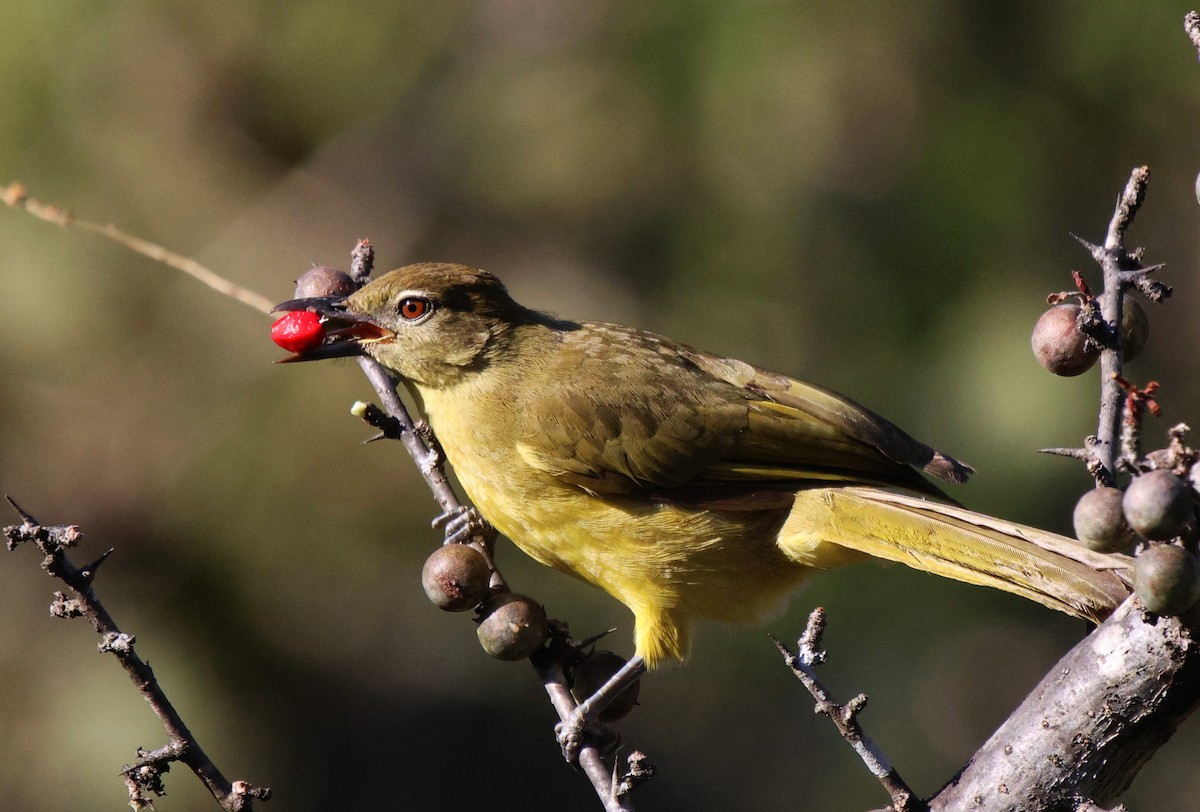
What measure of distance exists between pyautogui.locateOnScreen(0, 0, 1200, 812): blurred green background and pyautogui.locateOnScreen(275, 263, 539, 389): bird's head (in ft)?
4.88

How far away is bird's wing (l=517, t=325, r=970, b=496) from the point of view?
402cm

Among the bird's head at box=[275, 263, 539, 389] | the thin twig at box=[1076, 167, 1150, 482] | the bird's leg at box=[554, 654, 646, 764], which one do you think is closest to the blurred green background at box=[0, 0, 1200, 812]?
the bird's head at box=[275, 263, 539, 389]

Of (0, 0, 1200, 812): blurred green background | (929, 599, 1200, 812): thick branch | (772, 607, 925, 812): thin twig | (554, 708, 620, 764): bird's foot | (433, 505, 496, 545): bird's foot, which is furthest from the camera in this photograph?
(0, 0, 1200, 812): blurred green background

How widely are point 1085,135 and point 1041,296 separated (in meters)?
0.91

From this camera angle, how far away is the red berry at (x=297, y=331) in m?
3.84

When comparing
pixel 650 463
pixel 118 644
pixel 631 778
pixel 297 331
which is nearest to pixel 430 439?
pixel 297 331

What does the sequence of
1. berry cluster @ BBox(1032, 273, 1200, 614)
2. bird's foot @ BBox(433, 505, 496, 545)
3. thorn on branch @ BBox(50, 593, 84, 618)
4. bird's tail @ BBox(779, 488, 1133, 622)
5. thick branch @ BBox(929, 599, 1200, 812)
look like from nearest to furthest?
berry cluster @ BBox(1032, 273, 1200, 614) → thick branch @ BBox(929, 599, 1200, 812) → thorn on branch @ BBox(50, 593, 84, 618) → bird's tail @ BBox(779, 488, 1133, 622) → bird's foot @ BBox(433, 505, 496, 545)

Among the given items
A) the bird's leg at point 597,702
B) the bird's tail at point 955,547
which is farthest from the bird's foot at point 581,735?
the bird's tail at point 955,547

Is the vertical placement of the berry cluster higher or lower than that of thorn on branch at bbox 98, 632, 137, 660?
lower

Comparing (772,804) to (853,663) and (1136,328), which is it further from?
(1136,328)

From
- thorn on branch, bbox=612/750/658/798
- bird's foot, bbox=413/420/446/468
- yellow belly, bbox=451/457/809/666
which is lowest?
thorn on branch, bbox=612/750/658/798

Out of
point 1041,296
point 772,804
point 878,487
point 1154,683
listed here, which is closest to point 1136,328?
point 1154,683

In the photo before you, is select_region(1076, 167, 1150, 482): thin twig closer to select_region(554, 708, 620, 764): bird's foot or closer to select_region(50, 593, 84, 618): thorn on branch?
select_region(554, 708, 620, 764): bird's foot

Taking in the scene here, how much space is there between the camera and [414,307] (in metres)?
4.11
